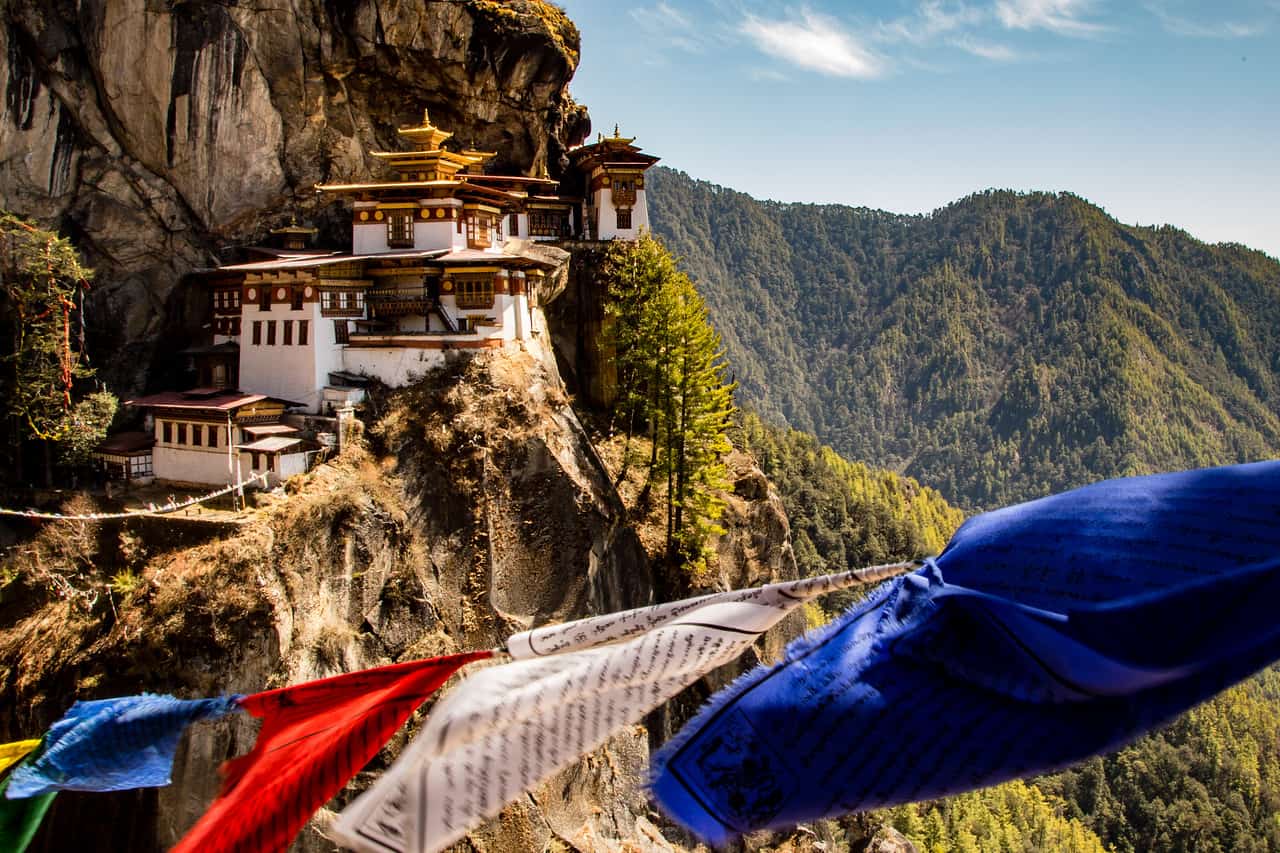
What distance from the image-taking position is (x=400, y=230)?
33.2m

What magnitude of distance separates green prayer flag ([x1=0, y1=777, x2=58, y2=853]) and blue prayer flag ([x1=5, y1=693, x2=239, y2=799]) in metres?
0.33

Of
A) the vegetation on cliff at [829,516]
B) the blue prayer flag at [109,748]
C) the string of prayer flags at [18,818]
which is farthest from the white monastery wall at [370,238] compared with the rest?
the vegetation on cliff at [829,516]

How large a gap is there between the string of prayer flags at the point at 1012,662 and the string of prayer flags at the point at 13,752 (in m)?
4.28

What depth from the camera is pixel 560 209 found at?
4306 centimetres

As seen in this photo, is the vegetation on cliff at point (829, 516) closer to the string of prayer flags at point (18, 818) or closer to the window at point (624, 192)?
the window at point (624, 192)

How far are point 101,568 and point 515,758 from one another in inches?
993

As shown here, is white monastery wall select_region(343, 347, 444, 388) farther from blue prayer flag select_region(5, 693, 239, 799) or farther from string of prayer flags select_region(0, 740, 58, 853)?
blue prayer flag select_region(5, 693, 239, 799)

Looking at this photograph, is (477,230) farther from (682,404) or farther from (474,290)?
(682,404)

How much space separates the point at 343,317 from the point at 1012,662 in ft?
102

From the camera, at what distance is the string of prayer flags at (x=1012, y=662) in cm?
218

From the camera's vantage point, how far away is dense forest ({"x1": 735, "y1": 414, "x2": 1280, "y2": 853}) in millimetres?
74812

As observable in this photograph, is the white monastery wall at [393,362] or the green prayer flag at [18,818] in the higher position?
the white monastery wall at [393,362]

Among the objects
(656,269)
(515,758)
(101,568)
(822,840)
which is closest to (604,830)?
(822,840)

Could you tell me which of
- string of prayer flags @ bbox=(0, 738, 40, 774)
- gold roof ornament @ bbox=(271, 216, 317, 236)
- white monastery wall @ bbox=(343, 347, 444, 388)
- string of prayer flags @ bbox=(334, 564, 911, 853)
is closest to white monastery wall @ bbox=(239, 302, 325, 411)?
white monastery wall @ bbox=(343, 347, 444, 388)
